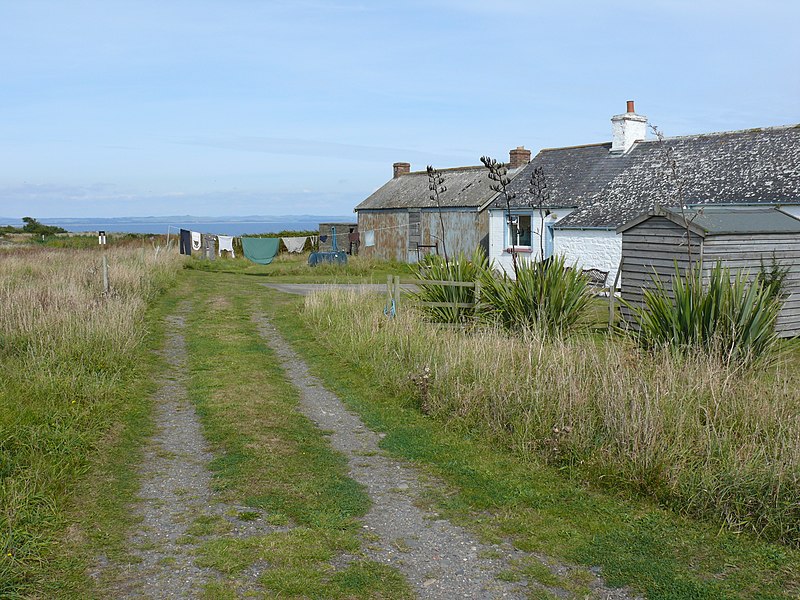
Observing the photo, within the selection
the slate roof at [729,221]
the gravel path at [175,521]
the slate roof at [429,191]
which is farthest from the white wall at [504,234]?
the gravel path at [175,521]

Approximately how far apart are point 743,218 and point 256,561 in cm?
1389

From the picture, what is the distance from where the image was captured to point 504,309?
1397 cm

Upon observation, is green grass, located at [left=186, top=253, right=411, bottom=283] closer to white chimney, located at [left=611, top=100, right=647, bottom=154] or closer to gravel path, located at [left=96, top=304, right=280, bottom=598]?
white chimney, located at [left=611, top=100, right=647, bottom=154]

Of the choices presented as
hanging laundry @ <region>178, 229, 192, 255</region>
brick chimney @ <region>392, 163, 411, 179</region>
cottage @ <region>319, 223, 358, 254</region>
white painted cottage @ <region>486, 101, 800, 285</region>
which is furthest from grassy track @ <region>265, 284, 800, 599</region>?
hanging laundry @ <region>178, 229, 192, 255</region>

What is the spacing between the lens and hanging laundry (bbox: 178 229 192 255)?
39.3 metres

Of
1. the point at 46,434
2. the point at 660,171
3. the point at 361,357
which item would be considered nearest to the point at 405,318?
the point at 361,357

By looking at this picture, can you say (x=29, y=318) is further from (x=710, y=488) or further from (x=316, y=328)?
(x=710, y=488)

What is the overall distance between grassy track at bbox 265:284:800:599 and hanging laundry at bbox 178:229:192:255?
32.3 meters

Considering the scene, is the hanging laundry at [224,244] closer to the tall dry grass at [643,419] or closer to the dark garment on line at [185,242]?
the dark garment on line at [185,242]

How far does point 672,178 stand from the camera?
24250 millimetres

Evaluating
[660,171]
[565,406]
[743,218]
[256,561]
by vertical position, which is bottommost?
[256,561]

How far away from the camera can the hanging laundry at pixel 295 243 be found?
44125 mm

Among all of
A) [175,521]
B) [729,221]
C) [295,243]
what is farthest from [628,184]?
[295,243]

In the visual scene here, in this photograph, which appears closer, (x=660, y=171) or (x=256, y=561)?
(x=256, y=561)
